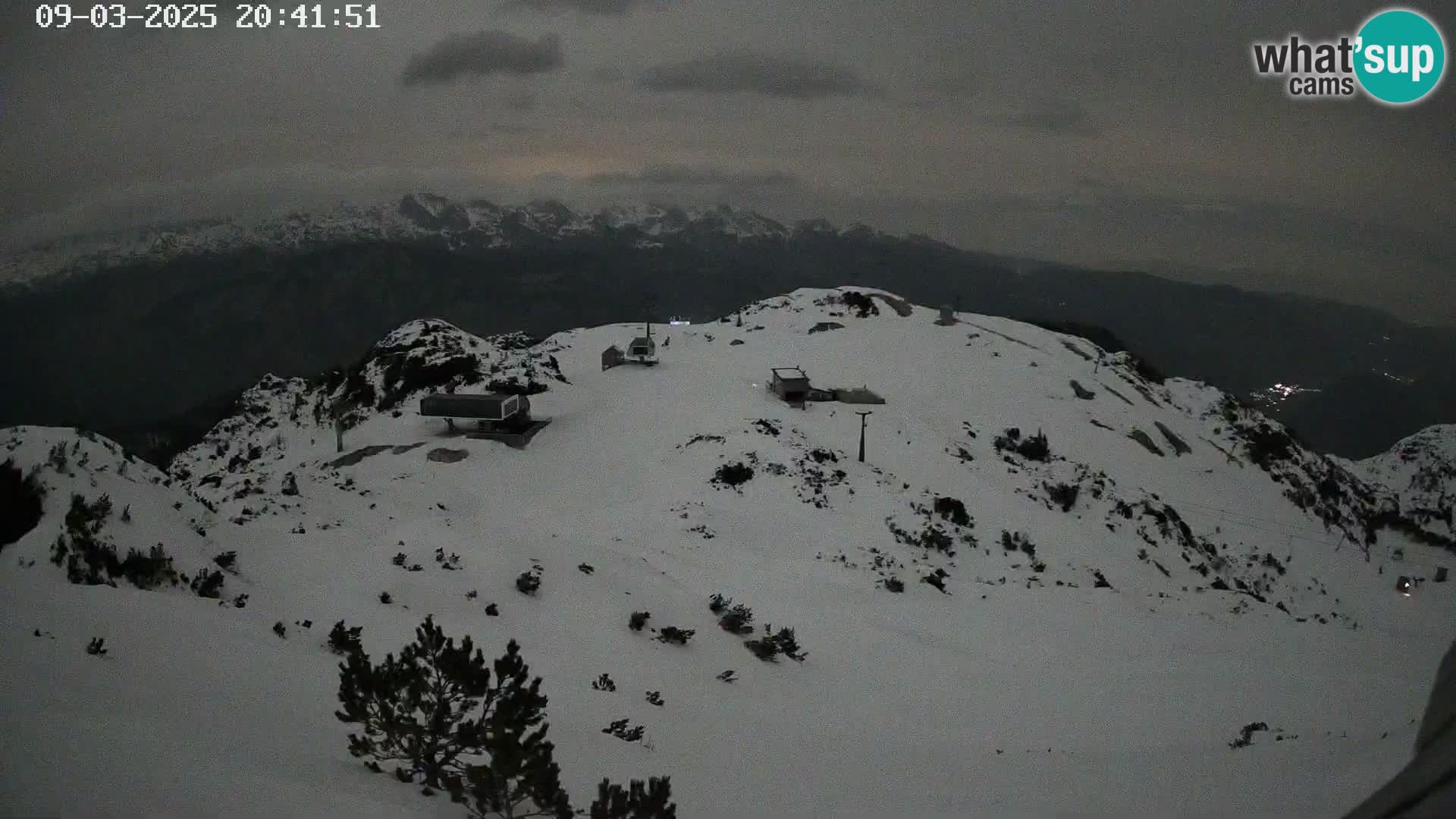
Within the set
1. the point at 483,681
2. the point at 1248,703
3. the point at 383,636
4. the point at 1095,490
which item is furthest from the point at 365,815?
the point at 1095,490

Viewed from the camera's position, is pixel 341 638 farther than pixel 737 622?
No

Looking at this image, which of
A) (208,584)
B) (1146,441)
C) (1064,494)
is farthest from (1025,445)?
(208,584)

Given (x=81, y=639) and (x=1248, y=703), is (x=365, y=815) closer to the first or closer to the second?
(x=81, y=639)

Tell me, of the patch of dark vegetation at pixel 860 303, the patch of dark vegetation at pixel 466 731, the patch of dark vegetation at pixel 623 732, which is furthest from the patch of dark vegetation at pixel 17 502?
the patch of dark vegetation at pixel 860 303

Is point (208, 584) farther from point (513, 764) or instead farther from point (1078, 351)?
point (1078, 351)

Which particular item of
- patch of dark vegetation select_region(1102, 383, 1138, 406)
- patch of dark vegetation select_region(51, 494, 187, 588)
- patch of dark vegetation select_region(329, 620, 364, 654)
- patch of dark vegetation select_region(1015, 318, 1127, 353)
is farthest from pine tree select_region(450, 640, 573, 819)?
patch of dark vegetation select_region(1015, 318, 1127, 353)

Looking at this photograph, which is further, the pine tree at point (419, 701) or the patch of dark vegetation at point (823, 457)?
the patch of dark vegetation at point (823, 457)

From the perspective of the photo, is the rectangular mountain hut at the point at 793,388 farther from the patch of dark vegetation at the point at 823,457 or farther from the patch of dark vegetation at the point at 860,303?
the patch of dark vegetation at the point at 860,303
